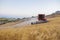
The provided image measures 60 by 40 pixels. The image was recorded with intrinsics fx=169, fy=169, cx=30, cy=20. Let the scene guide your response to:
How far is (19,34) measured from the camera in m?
20.1

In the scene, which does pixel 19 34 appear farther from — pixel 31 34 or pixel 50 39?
pixel 50 39

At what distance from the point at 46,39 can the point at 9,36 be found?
4.48m

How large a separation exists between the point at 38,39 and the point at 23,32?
290cm

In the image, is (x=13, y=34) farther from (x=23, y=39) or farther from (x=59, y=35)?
(x=59, y=35)

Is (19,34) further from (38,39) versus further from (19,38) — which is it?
(38,39)

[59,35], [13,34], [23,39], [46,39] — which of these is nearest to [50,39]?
[46,39]

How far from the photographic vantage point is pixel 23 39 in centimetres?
1875

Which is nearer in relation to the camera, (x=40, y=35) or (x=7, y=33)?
(x=40, y=35)

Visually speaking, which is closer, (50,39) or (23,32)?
(50,39)

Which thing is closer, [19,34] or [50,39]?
[50,39]

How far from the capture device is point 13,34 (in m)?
20.3

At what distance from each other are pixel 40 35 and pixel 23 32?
2.42m

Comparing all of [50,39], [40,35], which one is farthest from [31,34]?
[50,39]

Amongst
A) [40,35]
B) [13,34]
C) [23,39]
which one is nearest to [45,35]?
[40,35]
